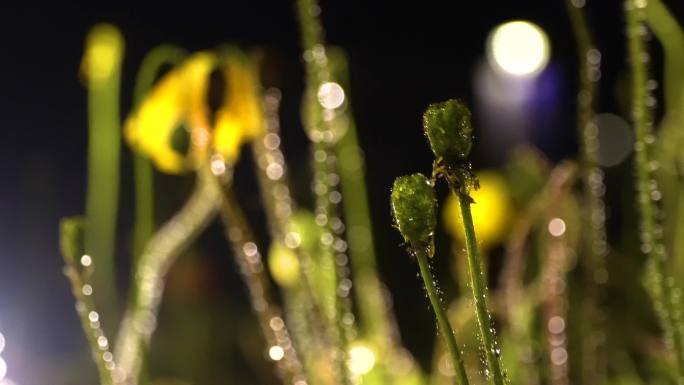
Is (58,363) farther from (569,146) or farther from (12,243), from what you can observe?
(569,146)

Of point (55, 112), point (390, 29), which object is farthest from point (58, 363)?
point (390, 29)

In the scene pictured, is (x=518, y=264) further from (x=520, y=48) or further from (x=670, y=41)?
(x=520, y=48)

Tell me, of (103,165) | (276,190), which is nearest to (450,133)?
(276,190)

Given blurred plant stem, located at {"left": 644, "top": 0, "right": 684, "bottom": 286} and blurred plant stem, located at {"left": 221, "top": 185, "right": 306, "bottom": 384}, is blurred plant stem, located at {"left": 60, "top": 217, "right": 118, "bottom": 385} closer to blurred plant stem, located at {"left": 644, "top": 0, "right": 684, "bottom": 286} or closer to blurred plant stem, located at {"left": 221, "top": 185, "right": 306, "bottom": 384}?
blurred plant stem, located at {"left": 221, "top": 185, "right": 306, "bottom": 384}

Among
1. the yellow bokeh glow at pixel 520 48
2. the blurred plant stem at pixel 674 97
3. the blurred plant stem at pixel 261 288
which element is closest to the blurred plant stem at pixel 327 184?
the blurred plant stem at pixel 261 288

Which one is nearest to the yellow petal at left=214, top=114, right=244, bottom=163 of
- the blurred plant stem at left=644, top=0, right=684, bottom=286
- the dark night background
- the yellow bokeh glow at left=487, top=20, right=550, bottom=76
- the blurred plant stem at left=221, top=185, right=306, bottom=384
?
the blurred plant stem at left=221, top=185, right=306, bottom=384
